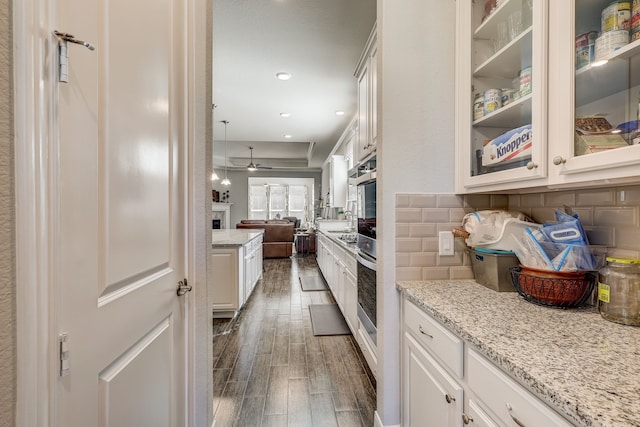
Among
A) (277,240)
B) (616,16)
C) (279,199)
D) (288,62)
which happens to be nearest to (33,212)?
(616,16)

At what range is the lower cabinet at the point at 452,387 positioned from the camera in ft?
2.31

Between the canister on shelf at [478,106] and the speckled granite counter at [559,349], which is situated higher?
the canister on shelf at [478,106]

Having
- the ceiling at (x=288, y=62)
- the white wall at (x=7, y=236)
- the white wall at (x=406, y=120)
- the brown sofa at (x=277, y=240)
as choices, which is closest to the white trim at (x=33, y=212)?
the white wall at (x=7, y=236)

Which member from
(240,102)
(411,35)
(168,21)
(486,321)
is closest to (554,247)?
(486,321)

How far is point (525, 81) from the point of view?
113 centimetres

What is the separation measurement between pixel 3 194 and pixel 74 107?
278mm

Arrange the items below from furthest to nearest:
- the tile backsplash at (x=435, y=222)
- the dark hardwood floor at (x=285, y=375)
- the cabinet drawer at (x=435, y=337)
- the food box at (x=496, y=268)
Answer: the dark hardwood floor at (x=285, y=375)
the tile backsplash at (x=435, y=222)
the food box at (x=496, y=268)
the cabinet drawer at (x=435, y=337)

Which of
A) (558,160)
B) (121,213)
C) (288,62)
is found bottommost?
(121,213)

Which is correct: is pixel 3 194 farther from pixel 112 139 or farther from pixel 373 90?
pixel 373 90

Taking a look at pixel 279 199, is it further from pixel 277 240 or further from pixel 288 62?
pixel 288 62

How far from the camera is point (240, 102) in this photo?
450 cm

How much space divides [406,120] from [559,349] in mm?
1083

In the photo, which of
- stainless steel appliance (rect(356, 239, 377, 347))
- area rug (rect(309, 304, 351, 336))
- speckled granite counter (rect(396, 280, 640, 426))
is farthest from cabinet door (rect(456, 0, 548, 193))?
area rug (rect(309, 304, 351, 336))

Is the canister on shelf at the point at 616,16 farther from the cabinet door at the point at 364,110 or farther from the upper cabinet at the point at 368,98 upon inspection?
the cabinet door at the point at 364,110
